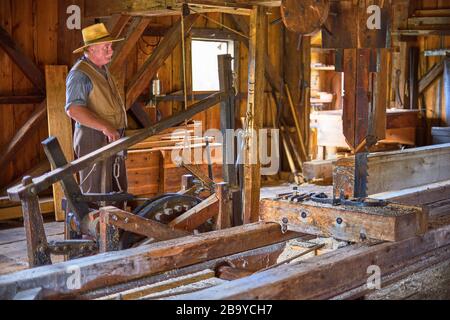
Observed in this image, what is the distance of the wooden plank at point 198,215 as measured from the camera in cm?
495

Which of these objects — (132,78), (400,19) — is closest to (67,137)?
(132,78)

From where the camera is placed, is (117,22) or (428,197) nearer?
(428,197)

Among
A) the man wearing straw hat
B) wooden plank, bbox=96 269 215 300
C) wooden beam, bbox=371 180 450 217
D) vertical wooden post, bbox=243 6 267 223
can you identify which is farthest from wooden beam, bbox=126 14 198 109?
wooden plank, bbox=96 269 215 300

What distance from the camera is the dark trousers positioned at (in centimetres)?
509

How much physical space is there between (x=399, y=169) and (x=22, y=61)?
4389mm

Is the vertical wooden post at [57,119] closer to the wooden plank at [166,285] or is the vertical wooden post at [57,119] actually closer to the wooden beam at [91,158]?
the wooden beam at [91,158]

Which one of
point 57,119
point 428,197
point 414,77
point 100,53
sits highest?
point 414,77

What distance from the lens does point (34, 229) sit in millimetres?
4219

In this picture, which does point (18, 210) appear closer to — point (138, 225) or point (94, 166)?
point (94, 166)

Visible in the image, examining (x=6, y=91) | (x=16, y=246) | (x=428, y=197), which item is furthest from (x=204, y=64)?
(x=428, y=197)

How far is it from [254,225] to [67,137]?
3.92m

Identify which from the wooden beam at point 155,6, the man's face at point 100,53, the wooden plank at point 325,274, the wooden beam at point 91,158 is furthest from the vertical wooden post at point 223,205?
the wooden beam at point 155,6

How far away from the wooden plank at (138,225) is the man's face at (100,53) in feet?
4.19
